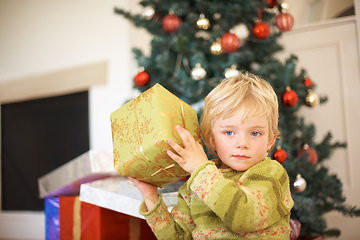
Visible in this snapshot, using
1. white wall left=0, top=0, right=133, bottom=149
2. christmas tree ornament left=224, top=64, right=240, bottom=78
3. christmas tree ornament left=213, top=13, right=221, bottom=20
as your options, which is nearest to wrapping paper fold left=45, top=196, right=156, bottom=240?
christmas tree ornament left=224, top=64, right=240, bottom=78

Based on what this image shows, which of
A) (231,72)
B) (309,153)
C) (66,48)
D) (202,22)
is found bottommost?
(309,153)

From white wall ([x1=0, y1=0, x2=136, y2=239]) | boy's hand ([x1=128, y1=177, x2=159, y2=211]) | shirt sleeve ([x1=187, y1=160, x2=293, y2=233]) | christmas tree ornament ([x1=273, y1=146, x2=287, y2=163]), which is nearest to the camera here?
shirt sleeve ([x1=187, y1=160, x2=293, y2=233])

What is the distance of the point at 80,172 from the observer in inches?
48.7

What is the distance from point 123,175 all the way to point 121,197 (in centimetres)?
33

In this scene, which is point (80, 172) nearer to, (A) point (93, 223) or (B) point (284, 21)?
(A) point (93, 223)

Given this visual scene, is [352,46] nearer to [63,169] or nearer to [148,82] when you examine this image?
[148,82]

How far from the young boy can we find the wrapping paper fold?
0.38 metres

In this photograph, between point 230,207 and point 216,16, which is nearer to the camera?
point 230,207

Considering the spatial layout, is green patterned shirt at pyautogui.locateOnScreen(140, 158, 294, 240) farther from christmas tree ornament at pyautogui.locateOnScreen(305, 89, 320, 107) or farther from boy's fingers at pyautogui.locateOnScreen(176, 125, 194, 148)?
christmas tree ornament at pyautogui.locateOnScreen(305, 89, 320, 107)

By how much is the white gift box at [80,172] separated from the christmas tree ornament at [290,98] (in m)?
0.75

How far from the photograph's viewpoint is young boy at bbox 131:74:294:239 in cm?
63

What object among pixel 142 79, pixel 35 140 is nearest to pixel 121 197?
pixel 142 79

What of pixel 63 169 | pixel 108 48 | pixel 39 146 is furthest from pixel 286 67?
pixel 39 146

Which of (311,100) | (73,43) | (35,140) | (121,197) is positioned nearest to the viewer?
(121,197)
